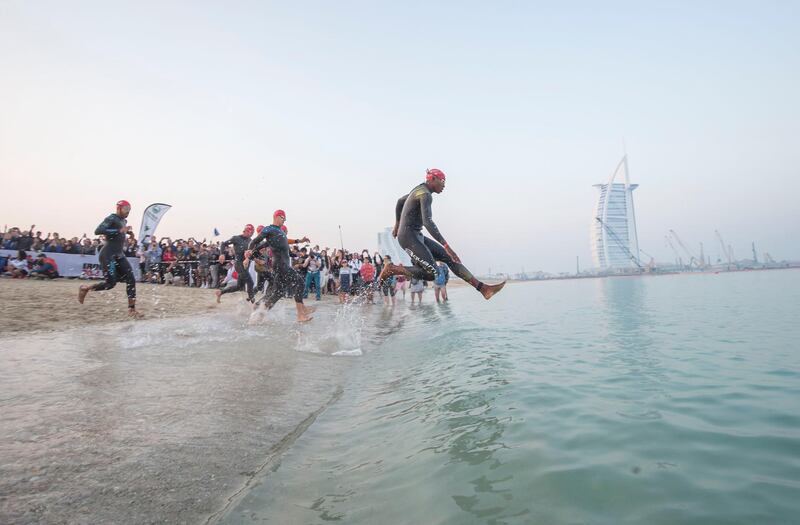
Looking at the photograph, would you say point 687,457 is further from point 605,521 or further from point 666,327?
point 666,327

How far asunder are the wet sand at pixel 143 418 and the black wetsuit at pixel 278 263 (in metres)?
2.32

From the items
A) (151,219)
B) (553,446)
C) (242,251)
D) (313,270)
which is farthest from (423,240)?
(151,219)

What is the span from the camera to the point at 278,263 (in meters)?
9.19

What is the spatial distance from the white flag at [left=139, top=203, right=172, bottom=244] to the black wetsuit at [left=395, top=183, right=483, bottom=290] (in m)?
17.8

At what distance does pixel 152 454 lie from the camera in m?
2.40

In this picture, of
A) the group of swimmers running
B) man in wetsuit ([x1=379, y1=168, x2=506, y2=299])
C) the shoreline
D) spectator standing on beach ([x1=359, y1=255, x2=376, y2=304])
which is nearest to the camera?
man in wetsuit ([x1=379, y1=168, x2=506, y2=299])

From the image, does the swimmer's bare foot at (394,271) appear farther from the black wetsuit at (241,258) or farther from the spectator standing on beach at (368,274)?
the spectator standing on beach at (368,274)

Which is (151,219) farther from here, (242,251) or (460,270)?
(460,270)

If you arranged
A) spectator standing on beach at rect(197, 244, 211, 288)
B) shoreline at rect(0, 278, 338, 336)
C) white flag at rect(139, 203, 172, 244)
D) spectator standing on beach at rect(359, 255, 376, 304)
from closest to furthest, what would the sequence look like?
shoreline at rect(0, 278, 338, 336)
spectator standing on beach at rect(359, 255, 376, 304)
spectator standing on beach at rect(197, 244, 211, 288)
white flag at rect(139, 203, 172, 244)

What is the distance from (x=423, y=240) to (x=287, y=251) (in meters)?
3.76

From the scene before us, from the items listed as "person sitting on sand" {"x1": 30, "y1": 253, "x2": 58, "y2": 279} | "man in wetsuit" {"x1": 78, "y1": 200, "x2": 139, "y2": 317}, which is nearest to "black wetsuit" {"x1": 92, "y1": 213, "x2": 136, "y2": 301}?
"man in wetsuit" {"x1": 78, "y1": 200, "x2": 139, "y2": 317}

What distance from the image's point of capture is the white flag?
66.4 ft

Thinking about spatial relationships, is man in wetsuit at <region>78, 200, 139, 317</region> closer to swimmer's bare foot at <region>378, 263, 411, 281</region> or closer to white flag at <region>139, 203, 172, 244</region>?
swimmer's bare foot at <region>378, 263, 411, 281</region>

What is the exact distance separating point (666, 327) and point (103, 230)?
438 inches
